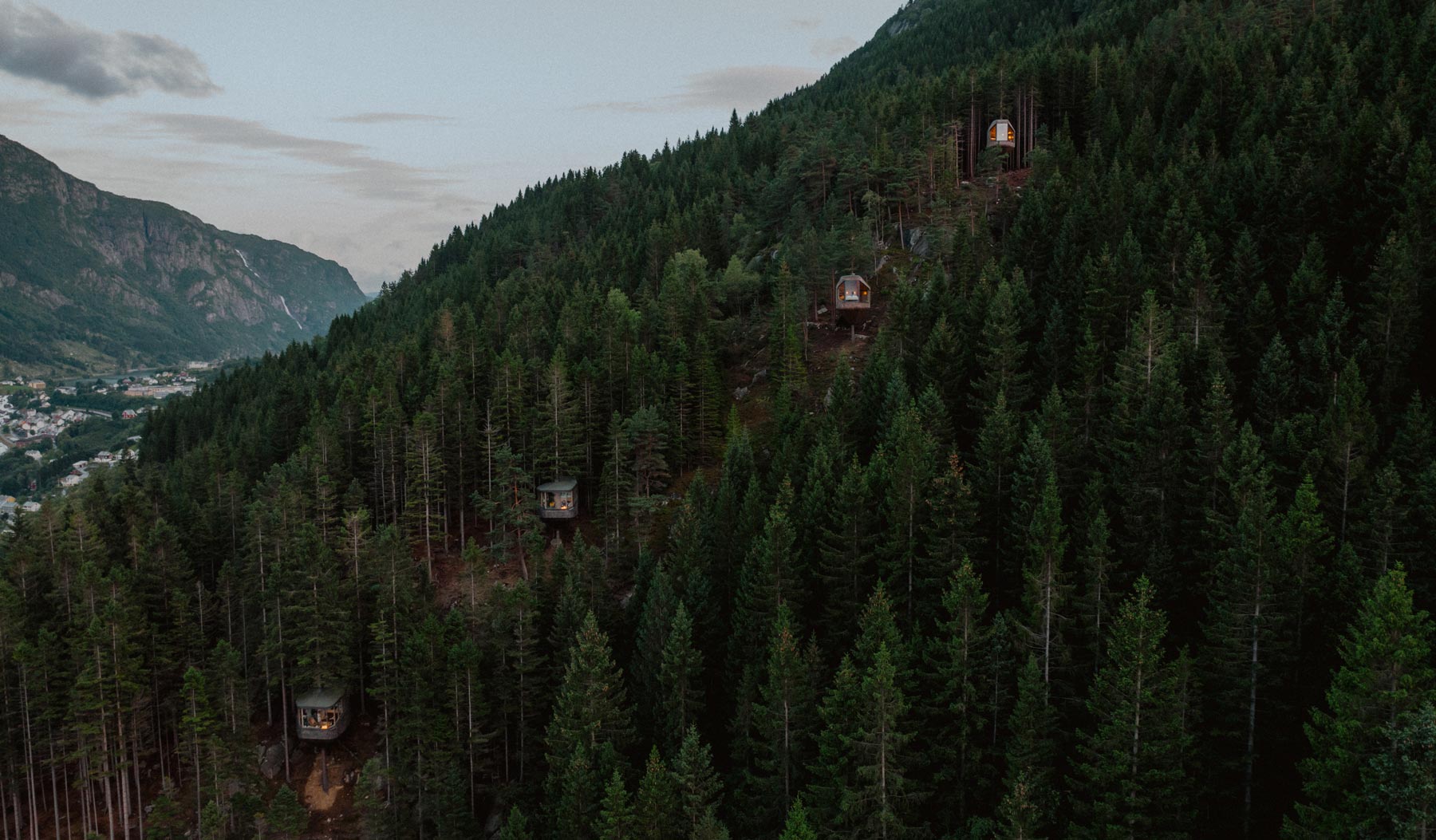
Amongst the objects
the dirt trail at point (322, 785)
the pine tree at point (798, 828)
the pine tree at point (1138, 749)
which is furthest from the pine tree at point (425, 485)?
the pine tree at point (1138, 749)

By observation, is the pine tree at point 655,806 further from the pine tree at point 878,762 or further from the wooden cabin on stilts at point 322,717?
the wooden cabin on stilts at point 322,717

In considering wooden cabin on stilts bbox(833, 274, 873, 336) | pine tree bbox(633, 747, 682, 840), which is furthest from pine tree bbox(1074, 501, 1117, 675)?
wooden cabin on stilts bbox(833, 274, 873, 336)

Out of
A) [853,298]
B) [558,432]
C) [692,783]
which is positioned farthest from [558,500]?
[692,783]

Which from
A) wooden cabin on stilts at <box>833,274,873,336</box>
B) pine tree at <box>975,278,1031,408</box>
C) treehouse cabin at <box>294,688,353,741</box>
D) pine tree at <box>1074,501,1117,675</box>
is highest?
wooden cabin on stilts at <box>833,274,873,336</box>

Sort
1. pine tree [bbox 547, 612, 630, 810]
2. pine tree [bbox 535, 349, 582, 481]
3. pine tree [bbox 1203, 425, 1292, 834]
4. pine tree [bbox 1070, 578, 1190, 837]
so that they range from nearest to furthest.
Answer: pine tree [bbox 1070, 578, 1190, 837] → pine tree [bbox 1203, 425, 1292, 834] → pine tree [bbox 547, 612, 630, 810] → pine tree [bbox 535, 349, 582, 481]

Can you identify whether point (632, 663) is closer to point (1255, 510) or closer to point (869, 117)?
point (1255, 510)

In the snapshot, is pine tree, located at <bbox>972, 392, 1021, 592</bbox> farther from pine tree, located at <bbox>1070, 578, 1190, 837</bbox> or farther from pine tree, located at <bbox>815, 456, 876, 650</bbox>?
pine tree, located at <bbox>1070, 578, 1190, 837</bbox>
